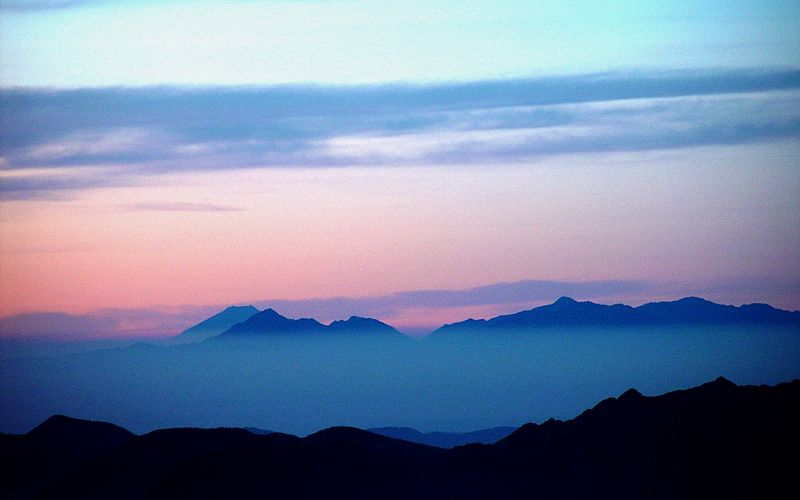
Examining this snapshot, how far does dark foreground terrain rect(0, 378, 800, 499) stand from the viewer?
75625mm

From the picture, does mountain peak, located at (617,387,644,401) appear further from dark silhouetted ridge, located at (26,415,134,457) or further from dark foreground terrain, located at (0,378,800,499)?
dark silhouetted ridge, located at (26,415,134,457)

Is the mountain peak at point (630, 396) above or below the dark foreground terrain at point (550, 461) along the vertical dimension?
above

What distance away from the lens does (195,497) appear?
81.0m

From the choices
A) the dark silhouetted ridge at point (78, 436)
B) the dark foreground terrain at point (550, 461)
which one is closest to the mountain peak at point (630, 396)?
the dark foreground terrain at point (550, 461)

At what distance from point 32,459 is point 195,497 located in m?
26.7

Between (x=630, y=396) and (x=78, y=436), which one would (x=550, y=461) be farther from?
(x=78, y=436)

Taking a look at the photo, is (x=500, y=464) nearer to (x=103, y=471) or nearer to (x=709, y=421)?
(x=709, y=421)

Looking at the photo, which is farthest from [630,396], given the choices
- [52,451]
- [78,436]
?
[78,436]

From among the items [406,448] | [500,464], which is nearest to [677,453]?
[500,464]

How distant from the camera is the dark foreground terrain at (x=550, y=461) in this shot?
75.6 m

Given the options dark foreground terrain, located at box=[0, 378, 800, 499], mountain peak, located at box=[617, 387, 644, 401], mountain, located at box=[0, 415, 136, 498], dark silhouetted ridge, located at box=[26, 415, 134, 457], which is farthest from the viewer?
dark silhouetted ridge, located at box=[26, 415, 134, 457]

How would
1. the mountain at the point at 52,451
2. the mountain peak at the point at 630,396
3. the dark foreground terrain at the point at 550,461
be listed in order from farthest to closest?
1. the mountain at the point at 52,451
2. the mountain peak at the point at 630,396
3. the dark foreground terrain at the point at 550,461

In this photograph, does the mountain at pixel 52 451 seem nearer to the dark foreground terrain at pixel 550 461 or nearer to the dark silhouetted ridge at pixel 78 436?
the dark silhouetted ridge at pixel 78 436

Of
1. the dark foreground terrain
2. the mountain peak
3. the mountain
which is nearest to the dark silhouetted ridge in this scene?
the mountain
